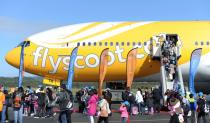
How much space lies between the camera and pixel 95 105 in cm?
1892

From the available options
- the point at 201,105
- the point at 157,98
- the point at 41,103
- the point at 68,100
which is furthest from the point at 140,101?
the point at 68,100

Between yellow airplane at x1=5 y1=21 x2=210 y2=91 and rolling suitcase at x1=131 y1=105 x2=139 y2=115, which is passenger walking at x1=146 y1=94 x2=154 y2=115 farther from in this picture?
yellow airplane at x1=5 y1=21 x2=210 y2=91

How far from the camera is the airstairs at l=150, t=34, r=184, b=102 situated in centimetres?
3042

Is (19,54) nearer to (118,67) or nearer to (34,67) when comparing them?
(34,67)

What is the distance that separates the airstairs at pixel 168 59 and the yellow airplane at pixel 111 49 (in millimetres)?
805

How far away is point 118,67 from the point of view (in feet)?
107

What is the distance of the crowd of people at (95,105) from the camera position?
17.4m

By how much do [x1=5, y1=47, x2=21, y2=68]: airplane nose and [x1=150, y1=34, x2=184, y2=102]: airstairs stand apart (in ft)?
32.2

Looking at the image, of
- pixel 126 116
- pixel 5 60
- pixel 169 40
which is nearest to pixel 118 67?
pixel 169 40

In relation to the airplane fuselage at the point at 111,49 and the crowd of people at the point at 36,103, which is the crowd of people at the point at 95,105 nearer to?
the crowd of people at the point at 36,103

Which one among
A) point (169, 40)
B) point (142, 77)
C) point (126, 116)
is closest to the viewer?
point (126, 116)

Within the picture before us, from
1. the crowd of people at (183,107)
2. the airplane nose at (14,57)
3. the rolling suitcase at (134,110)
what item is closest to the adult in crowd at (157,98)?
the rolling suitcase at (134,110)

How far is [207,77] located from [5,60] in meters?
14.8

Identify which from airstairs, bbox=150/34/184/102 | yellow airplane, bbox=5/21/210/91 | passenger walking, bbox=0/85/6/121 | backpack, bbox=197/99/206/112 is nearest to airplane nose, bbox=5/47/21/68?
yellow airplane, bbox=5/21/210/91
